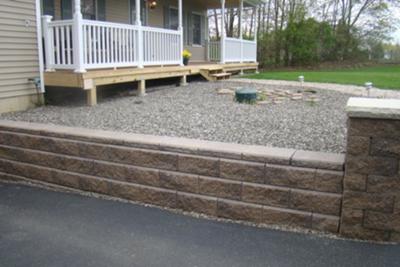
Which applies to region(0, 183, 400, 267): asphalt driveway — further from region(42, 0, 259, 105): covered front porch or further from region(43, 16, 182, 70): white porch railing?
region(43, 16, 182, 70): white porch railing

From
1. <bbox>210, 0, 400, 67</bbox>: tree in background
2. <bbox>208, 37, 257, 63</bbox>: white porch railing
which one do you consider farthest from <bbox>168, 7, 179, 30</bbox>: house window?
<bbox>210, 0, 400, 67</bbox>: tree in background

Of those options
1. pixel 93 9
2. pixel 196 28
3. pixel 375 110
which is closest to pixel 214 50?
pixel 196 28

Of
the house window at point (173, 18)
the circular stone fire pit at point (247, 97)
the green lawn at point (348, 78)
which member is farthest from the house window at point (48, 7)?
the green lawn at point (348, 78)

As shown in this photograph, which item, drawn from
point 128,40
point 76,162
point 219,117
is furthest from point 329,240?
point 128,40

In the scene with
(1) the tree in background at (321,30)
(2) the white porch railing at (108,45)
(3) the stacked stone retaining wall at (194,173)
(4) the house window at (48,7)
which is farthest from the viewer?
(1) the tree in background at (321,30)

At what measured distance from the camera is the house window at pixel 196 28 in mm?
14812

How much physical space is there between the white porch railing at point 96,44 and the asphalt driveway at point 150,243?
3808 millimetres

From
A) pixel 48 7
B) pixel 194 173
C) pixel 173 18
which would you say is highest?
pixel 173 18

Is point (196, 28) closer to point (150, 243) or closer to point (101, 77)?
point (101, 77)

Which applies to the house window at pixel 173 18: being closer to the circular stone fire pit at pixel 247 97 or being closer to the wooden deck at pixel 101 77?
the wooden deck at pixel 101 77

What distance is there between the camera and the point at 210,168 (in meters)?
3.41

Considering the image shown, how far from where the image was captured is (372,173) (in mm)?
2869

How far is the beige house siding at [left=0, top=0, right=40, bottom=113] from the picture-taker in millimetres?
6445

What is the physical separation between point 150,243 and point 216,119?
2.80 metres
